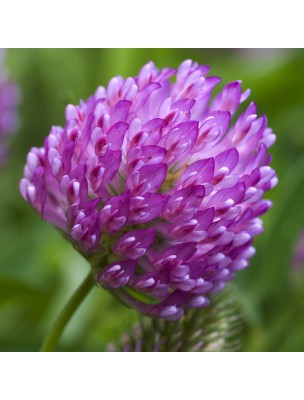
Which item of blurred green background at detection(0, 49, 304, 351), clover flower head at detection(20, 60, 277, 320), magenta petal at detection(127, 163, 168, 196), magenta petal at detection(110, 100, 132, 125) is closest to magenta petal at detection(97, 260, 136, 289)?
clover flower head at detection(20, 60, 277, 320)

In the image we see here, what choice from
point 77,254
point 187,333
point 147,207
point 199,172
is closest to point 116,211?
point 147,207

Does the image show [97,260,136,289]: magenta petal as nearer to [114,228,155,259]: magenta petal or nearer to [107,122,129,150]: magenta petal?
[114,228,155,259]: magenta petal

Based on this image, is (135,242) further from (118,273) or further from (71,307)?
(71,307)

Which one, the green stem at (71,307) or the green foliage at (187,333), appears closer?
the green stem at (71,307)

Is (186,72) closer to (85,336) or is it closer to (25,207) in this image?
(85,336)

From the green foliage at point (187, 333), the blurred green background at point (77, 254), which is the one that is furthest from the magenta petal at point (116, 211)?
the blurred green background at point (77, 254)

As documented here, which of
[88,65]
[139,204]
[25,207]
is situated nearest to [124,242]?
[139,204]

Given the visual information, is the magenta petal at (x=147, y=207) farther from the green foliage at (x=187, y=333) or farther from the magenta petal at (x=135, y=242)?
the green foliage at (x=187, y=333)
